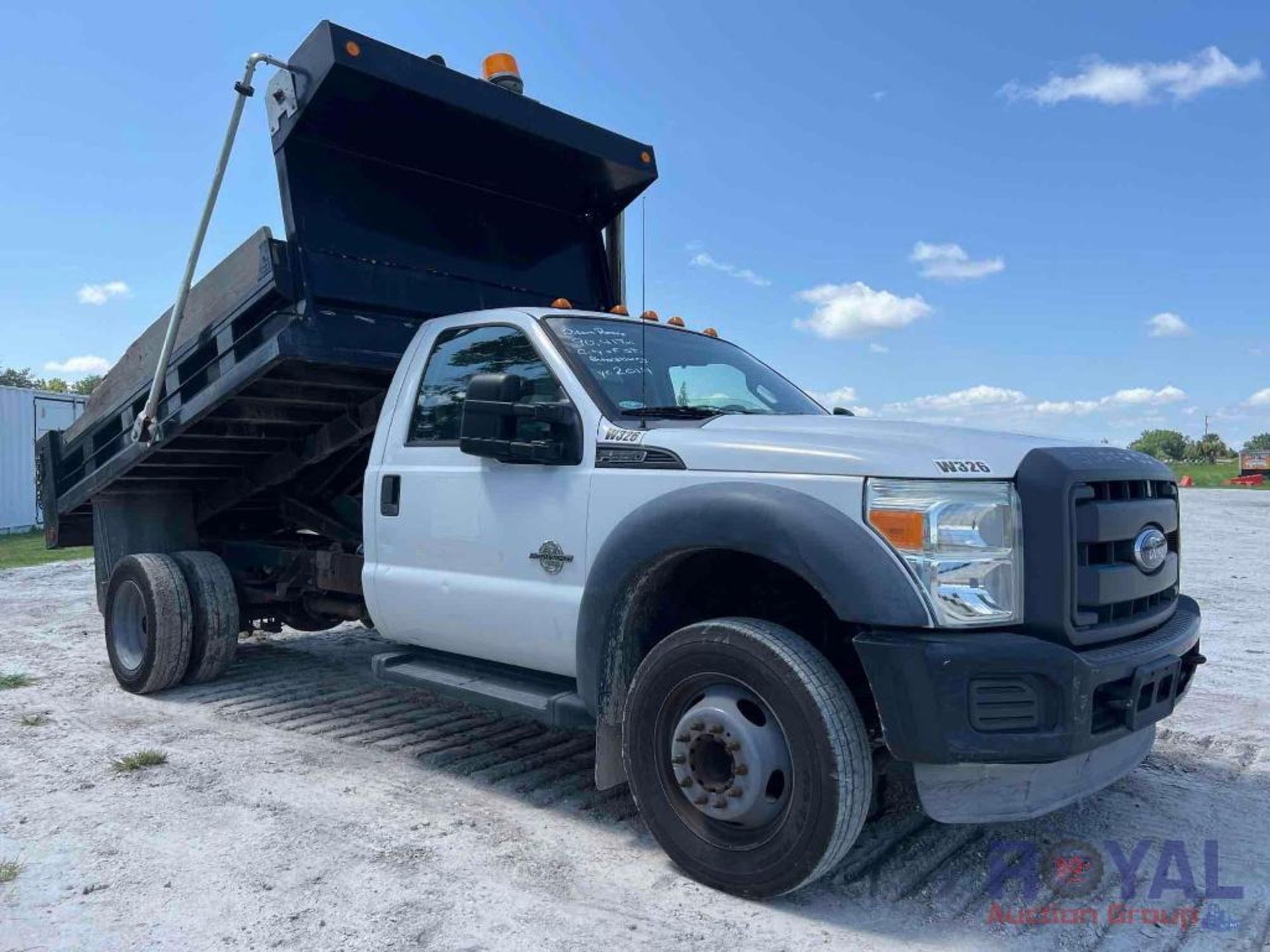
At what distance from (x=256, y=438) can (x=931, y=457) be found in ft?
14.1

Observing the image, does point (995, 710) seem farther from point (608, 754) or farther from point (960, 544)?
point (608, 754)

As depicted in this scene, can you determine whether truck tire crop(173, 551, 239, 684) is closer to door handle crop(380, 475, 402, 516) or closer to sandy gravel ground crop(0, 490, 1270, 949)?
sandy gravel ground crop(0, 490, 1270, 949)

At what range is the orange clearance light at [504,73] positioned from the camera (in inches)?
216

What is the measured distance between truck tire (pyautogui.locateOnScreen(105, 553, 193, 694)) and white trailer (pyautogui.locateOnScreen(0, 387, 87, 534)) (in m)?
16.1

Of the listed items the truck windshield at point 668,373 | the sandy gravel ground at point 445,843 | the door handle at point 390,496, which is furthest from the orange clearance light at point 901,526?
the door handle at point 390,496

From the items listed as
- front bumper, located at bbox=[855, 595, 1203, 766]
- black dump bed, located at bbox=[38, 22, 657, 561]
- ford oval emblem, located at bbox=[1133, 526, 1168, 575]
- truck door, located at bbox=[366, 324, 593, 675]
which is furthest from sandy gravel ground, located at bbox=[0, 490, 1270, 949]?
black dump bed, located at bbox=[38, 22, 657, 561]

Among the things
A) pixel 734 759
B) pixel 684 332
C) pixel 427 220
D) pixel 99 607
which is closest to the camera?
pixel 734 759

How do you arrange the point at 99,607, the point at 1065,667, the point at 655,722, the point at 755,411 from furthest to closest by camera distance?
the point at 99,607
the point at 755,411
the point at 655,722
the point at 1065,667

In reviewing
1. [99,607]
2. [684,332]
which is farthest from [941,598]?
[99,607]

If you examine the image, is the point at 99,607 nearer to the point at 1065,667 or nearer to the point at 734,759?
the point at 734,759

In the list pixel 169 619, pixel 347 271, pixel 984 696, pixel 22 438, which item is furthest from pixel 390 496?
pixel 22 438

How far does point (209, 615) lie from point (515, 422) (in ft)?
10.7

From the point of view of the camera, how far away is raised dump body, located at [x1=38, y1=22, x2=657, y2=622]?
4902 mm

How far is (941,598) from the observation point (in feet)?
9.66
